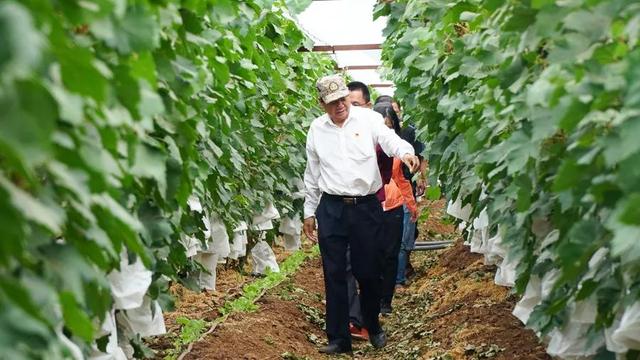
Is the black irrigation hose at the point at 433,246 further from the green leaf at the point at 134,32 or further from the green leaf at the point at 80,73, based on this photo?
the green leaf at the point at 80,73

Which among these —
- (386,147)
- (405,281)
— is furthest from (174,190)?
(405,281)

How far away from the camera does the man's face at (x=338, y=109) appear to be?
594cm

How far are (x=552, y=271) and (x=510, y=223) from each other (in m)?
0.24

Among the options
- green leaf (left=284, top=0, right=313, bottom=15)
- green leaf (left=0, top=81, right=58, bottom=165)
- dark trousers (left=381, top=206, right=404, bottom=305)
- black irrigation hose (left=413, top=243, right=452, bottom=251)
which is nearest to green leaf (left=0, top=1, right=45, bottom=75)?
green leaf (left=0, top=81, right=58, bottom=165)

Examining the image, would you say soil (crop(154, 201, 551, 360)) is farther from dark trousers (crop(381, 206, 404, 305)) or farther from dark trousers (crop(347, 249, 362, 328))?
dark trousers (crop(381, 206, 404, 305))

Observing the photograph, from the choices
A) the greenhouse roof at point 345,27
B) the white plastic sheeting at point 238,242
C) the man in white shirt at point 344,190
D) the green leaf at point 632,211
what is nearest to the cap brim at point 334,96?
the man in white shirt at point 344,190

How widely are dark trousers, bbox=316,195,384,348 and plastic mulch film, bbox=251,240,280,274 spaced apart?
1905 millimetres

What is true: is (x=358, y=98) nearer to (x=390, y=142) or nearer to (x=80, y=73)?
(x=390, y=142)

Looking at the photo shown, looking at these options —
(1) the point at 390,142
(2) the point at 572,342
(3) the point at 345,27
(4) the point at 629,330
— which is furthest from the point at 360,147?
(3) the point at 345,27

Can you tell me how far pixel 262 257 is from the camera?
800 centimetres

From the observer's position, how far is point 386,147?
19.5ft

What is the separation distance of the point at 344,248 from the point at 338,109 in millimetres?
852

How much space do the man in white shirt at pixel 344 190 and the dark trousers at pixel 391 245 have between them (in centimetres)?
9

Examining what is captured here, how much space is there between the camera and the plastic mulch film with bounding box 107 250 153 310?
3.00 m
